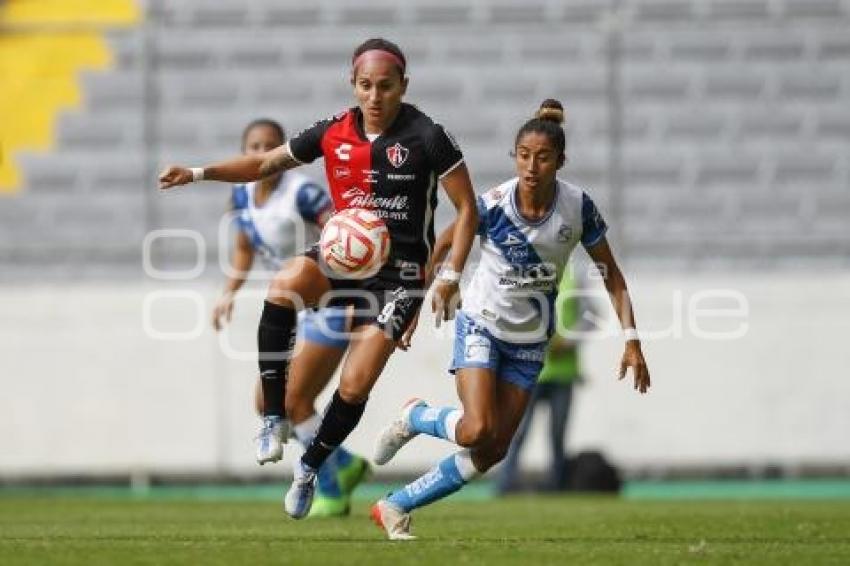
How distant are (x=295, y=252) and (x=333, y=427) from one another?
3268 millimetres

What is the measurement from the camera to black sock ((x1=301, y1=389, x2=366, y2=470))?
9.34 meters

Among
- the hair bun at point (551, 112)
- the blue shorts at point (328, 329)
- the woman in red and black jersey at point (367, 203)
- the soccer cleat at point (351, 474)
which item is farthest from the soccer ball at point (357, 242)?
the soccer cleat at point (351, 474)

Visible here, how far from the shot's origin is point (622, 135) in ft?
58.5

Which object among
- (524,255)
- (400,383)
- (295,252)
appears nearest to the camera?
(524,255)

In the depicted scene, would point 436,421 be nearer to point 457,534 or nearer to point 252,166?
point 457,534

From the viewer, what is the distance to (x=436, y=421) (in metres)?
9.38

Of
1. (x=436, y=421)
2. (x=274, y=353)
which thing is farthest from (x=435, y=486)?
(x=274, y=353)

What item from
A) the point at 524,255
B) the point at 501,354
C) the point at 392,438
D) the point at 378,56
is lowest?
the point at 392,438

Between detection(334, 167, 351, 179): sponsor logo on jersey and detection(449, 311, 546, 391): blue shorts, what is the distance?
917mm

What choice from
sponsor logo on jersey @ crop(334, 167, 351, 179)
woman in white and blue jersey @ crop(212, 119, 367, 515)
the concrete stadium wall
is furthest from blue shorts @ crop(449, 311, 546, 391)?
the concrete stadium wall

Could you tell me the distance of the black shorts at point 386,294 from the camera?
30.4 feet

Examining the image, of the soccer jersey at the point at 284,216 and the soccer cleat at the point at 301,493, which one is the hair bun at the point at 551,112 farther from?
the soccer jersey at the point at 284,216

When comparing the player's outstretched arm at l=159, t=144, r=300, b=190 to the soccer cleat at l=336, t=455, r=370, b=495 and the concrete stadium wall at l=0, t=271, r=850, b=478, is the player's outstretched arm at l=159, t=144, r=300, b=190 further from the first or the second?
the concrete stadium wall at l=0, t=271, r=850, b=478

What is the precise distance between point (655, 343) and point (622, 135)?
2231 millimetres
